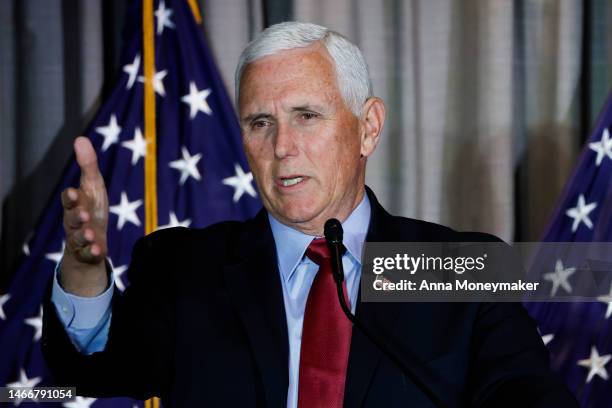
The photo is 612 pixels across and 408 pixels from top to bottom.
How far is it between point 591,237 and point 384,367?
1444 mm

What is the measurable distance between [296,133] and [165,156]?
1016 mm

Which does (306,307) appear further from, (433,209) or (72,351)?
(433,209)

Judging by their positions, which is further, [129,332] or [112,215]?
[112,215]

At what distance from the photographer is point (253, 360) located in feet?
4.72

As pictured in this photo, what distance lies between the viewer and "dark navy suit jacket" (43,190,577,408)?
139 cm

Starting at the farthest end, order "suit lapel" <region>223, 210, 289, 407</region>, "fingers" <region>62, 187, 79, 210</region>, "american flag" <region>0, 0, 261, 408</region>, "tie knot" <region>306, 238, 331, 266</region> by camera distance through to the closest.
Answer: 1. "american flag" <region>0, 0, 261, 408</region>
2. "tie knot" <region>306, 238, 331, 266</region>
3. "suit lapel" <region>223, 210, 289, 407</region>
4. "fingers" <region>62, 187, 79, 210</region>

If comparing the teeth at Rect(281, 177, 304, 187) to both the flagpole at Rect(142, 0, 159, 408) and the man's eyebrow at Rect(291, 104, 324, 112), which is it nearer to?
the man's eyebrow at Rect(291, 104, 324, 112)

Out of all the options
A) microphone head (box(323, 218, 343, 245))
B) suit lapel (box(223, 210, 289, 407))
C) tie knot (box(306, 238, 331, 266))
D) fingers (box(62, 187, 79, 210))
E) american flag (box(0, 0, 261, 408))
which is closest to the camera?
fingers (box(62, 187, 79, 210))

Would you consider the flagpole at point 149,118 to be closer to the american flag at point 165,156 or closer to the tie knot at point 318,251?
the american flag at point 165,156

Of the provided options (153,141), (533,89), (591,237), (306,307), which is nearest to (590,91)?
(533,89)

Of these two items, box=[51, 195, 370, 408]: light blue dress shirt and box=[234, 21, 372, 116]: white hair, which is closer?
box=[51, 195, 370, 408]: light blue dress shirt

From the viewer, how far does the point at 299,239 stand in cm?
164

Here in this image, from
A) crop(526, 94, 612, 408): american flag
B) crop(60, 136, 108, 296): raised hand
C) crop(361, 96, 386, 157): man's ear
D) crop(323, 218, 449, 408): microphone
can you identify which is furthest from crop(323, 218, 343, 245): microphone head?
crop(526, 94, 612, 408): american flag

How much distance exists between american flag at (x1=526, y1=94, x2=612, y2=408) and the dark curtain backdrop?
0.81 feet
